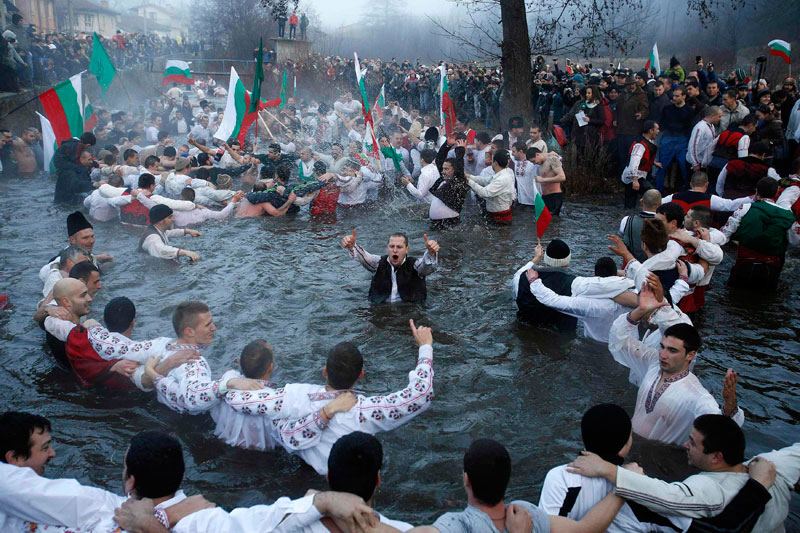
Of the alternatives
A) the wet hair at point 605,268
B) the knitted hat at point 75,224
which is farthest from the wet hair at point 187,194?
the wet hair at point 605,268

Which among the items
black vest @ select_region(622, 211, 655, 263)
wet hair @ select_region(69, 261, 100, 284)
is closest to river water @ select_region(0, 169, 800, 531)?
wet hair @ select_region(69, 261, 100, 284)

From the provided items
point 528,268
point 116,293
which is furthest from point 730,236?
point 116,293

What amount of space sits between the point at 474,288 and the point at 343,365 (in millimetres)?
4398

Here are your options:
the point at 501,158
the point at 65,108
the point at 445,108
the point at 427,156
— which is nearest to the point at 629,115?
the point at 445,108

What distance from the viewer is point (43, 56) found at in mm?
22391

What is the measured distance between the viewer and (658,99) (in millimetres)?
12055

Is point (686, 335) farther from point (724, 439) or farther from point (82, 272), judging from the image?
point (82, 272)

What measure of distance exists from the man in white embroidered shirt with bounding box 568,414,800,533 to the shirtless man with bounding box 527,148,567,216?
284 inches

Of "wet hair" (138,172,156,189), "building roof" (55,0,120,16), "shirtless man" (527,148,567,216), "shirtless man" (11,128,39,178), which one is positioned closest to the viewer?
"wet hair" (138,172,156,189)

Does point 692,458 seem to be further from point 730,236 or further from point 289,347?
point 730,236

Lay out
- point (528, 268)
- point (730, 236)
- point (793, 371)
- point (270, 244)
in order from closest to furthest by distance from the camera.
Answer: point (793, 371)
point (528, 268)
point (730, 236)
point (270, 244)

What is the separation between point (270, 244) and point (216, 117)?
12.3m

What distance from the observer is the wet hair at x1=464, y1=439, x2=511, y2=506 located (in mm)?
2627

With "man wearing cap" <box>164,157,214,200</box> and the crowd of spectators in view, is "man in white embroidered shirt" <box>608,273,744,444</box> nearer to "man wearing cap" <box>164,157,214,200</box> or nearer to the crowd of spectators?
"man wearing cap" <box>164,157,214,200</box>
